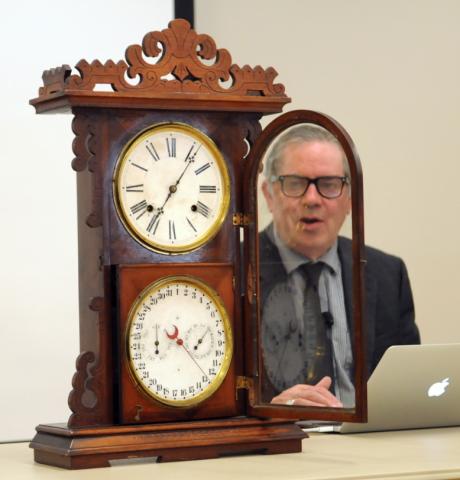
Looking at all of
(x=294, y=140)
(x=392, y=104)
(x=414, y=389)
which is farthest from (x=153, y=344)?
(x=392, y=104)

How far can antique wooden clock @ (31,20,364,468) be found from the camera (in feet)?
6.22

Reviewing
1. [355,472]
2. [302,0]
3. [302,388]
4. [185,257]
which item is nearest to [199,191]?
[185,257]

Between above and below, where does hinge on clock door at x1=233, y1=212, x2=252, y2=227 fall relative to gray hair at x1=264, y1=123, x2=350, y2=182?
below

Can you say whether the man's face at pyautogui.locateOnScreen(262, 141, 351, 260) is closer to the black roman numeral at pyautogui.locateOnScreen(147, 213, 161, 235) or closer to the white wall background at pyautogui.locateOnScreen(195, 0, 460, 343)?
the black roman numeral at pyautogui.locateOnScreen(147, 213, 161, 235)

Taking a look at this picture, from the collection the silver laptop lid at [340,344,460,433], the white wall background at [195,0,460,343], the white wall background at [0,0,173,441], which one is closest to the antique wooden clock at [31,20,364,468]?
the silver laptop lid at [340,344,460,433]

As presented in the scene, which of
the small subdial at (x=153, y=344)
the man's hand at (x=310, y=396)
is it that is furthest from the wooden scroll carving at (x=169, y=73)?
the man's hand at (x=310, y=396)

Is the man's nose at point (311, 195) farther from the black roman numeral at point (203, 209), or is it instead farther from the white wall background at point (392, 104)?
the white wall background at point (392, 104)

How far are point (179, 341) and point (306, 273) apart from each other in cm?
23

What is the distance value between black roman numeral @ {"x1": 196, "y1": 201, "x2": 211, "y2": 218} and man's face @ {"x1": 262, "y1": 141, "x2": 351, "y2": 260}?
0.10m

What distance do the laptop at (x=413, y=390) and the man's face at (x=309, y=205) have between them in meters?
0.25

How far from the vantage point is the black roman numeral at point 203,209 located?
1.98 metres

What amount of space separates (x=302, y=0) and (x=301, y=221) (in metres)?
2.03

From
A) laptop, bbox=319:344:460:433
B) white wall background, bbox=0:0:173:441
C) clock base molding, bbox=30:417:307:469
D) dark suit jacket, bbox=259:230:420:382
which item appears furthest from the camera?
white wall background, bbox=0:0:173:441

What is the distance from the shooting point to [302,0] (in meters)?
3.89
